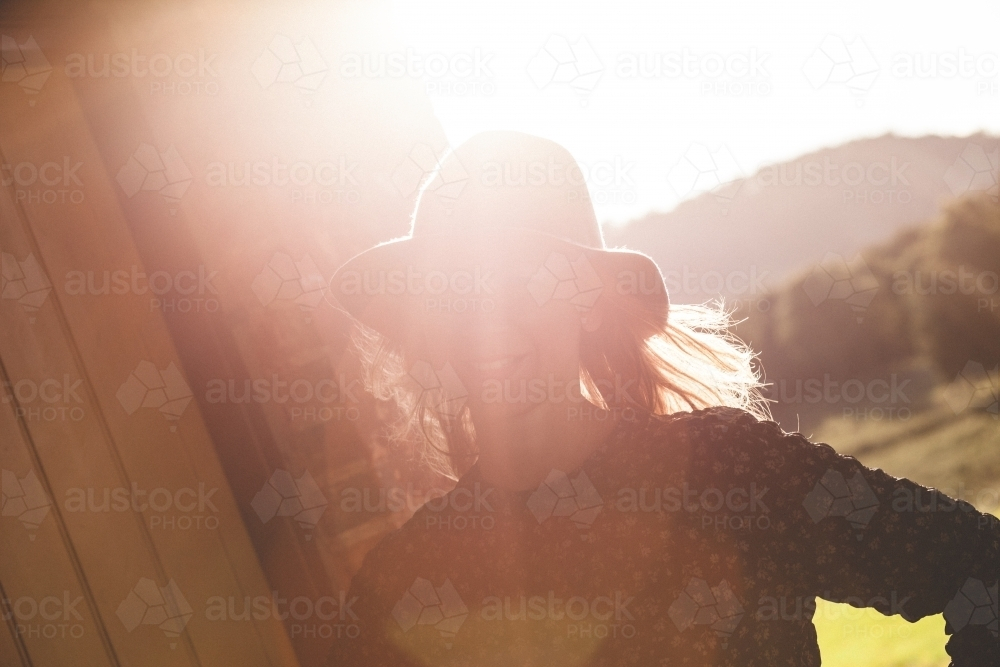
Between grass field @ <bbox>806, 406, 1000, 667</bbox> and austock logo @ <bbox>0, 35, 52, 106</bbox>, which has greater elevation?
austock logo @ <bbox>0, 35, 52, 106</bbox>

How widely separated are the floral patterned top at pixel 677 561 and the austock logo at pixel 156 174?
1306mm

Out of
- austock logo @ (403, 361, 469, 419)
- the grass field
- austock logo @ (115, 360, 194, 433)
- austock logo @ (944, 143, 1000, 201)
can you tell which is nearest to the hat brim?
austock logo @ (403, 361, 469, 419)

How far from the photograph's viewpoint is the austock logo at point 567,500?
188cm

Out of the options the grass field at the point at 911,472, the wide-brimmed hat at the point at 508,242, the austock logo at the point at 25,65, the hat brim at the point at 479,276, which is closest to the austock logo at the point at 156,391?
the hat brim at the point at 479,276

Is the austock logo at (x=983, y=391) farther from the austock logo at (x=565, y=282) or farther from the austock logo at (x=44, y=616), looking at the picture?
the austock logo at (x=44, y=616)

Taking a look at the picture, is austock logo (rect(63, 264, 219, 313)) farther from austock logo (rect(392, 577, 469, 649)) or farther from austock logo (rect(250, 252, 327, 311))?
austock logo (rect(392, 577, 469, 649))

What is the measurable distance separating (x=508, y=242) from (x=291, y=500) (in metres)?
1.17

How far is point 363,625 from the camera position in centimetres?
196

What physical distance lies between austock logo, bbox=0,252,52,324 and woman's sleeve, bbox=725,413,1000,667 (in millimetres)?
2043

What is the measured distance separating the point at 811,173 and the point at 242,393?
2105mm

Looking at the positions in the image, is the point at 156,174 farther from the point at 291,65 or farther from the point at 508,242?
the point at 508,242

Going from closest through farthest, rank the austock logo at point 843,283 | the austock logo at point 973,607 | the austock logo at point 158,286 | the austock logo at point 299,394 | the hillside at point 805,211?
the austock logo at point 973,607, the austock logo at point 158,286, the austock logo at point 299,394, the hillside at point 805,211, the austock logo at point 843,283

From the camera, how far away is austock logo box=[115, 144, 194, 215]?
6.96 ft

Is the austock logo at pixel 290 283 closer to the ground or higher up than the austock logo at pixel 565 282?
higher up
